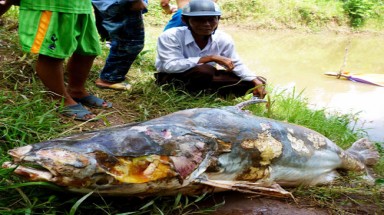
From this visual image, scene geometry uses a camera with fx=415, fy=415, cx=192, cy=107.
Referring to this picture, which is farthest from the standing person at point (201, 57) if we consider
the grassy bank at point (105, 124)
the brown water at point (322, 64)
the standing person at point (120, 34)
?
the brown water at point (322, 64)

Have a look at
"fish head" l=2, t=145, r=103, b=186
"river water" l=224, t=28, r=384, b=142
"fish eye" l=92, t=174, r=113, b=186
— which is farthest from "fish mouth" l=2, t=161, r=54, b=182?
"river water" l=224, t=28, r=384, b=142

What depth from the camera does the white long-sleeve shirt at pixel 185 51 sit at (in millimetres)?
3635

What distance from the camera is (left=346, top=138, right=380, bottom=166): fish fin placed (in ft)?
10.0

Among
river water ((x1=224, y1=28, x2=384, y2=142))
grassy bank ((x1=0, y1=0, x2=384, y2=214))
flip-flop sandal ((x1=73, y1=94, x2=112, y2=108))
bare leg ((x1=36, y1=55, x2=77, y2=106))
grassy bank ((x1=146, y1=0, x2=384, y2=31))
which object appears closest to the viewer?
grassy bank ((x1=0, y1=0, x2=384, y2=214))

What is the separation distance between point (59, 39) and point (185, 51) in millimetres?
1506

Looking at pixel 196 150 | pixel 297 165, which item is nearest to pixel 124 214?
pixel 196 150

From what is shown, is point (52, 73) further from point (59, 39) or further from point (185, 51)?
point (185, 51)

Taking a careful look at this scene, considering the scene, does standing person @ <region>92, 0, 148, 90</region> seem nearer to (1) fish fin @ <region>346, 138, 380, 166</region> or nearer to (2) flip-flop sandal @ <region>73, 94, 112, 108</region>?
(2) flip-flop sandal @ <region>73, 94, 112, 108</region>

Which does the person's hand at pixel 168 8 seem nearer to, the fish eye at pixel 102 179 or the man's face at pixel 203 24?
the man's face at pixel 203 24

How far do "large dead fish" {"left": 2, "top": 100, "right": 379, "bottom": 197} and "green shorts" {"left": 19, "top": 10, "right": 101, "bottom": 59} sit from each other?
0.87 meters

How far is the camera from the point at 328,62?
10.7m

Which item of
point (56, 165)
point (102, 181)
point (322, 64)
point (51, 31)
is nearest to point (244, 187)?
point (102, 181)

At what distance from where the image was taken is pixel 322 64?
411 inches

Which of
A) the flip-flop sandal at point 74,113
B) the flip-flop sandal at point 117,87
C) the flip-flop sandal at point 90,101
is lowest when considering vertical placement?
the flip-flop sandal at point 117,87
